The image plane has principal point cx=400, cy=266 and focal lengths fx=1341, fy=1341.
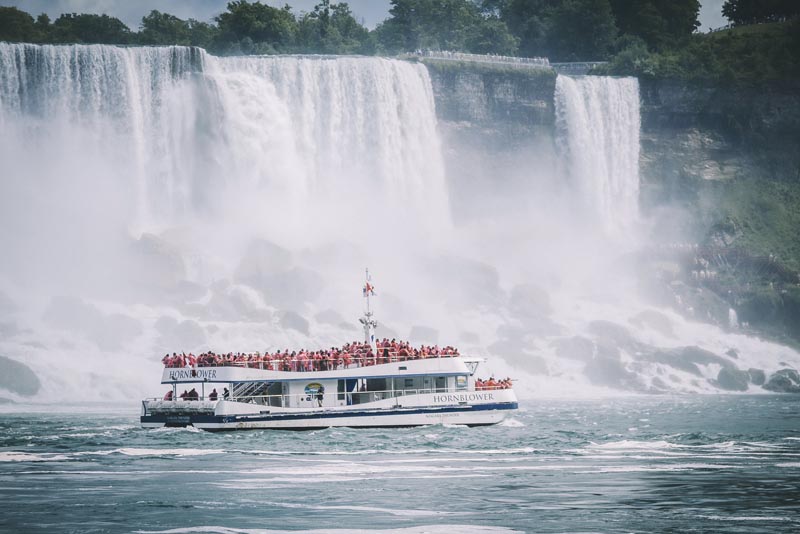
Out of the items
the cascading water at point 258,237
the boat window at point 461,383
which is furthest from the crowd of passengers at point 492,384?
the cascading water at point 258,237

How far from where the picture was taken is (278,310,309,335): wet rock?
96125 millimetres

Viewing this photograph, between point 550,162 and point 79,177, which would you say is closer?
point 79,177

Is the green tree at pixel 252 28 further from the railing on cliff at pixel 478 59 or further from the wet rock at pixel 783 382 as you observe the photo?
the wet rock at pixel 783 382

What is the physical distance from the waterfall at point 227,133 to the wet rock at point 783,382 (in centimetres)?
3058

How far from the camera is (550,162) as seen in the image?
121 metres

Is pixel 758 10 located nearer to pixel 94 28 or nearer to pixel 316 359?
pixel 94 28

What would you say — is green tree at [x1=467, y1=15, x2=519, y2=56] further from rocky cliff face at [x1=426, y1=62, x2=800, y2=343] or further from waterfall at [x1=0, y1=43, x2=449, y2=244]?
waterfall at [x1=0, y1=43, x2=449, y2=244]

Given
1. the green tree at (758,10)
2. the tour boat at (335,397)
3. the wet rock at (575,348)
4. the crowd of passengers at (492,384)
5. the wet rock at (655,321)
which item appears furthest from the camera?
the green tree at (758,10)

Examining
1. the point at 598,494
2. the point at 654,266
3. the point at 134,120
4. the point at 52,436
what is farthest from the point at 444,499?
the point at 654,266

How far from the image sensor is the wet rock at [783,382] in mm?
102750

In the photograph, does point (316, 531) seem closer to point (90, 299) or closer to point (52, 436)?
point (52, 436)

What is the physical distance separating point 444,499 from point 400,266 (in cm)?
7024

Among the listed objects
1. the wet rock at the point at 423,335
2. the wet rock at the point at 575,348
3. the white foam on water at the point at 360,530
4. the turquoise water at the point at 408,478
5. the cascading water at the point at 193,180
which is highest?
the cascading water at the point at 193,180

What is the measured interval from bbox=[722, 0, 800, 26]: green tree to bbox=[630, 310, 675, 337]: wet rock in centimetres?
5155
